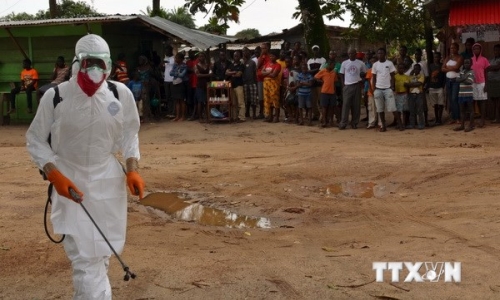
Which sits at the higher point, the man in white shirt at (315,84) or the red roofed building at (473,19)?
the red roofed building at (473,19)

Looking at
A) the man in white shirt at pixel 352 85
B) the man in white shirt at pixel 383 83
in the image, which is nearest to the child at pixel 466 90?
the man in white shirt at pixel 383 83

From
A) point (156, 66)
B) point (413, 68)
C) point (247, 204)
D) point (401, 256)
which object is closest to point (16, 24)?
point (156, 66)

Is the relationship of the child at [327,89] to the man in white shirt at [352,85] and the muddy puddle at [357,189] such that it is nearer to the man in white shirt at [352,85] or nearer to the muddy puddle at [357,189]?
the man in white shirt at [352,85]

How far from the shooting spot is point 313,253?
7.11 meters

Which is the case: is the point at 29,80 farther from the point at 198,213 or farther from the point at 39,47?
the point at 198,213

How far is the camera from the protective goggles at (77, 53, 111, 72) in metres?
5.18

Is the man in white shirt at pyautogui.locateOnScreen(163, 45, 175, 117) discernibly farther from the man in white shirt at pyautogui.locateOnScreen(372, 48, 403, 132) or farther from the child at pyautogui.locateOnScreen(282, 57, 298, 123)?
the man in white shirt at pyautogui.locateOnScreen(372, 48, 403, 132)

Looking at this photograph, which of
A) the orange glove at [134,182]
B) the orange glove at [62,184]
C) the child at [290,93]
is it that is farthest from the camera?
the child at [290,93]

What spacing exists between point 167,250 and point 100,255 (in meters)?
2.25

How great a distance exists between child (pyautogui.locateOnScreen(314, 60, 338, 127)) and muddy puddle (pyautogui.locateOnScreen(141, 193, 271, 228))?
7.12 meters

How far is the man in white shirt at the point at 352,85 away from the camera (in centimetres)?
1667

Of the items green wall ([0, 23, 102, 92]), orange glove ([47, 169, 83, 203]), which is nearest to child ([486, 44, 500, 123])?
green wall ([0, 23, 102, 92])

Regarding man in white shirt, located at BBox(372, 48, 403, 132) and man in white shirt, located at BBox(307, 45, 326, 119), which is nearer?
man in white shirt, located at BBox(372, 48, 403, 132)

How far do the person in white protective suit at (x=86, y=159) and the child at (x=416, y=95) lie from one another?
453 inches
